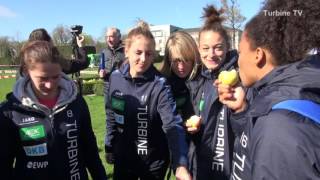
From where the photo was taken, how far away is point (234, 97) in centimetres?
272

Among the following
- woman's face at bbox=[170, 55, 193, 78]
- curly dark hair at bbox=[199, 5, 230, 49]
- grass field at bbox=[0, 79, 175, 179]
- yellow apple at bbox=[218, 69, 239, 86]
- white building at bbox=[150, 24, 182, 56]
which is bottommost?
grass field at bbox=[0, 79, 175, 179]

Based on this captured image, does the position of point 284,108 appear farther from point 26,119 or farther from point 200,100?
point 200,100

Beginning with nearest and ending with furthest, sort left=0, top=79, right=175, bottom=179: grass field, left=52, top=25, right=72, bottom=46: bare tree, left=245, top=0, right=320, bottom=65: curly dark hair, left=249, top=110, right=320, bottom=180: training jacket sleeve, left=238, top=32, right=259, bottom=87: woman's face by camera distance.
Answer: left=249, top=110, right=320, bottom=180: training jacket sleeve → left=245, top=0, right=320, bottom=65: curly dark hair → left=238, top=32, right=259, bottom=87: woman's face → left=0, top=79, right=175, bottom=179: grass field → left=52, top=25, right=72, bottom=46: bare tree

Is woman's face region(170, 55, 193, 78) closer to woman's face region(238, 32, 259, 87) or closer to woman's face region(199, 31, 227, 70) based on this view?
woman's face region(199, 31, 227, 70)

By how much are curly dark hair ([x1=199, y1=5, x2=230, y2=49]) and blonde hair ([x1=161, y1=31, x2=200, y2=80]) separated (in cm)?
22

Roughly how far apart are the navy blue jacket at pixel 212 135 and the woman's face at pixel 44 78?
1361 mm

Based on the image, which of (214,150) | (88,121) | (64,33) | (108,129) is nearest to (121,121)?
(108,129)

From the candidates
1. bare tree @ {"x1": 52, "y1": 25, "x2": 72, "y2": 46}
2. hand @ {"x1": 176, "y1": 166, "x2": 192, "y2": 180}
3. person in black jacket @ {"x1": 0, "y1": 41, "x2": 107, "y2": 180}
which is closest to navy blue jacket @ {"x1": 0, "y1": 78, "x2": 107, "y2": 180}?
person in black jacket @ {"x1": 0, "y1": 41, "x2": 107, "y2": 180}

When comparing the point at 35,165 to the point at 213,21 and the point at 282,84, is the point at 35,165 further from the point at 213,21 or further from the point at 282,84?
the point at 213,21

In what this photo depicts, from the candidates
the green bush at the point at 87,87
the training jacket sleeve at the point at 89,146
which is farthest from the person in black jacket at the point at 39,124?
the green bush at the point at 87,87

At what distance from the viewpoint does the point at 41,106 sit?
2820 mm

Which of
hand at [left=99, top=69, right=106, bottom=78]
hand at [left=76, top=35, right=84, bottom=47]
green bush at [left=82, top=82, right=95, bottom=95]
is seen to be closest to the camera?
hand at [left=76, top=35, right=84, bottom=47]

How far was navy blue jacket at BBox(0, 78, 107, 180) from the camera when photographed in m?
2.79

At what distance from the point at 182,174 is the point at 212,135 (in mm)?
521
